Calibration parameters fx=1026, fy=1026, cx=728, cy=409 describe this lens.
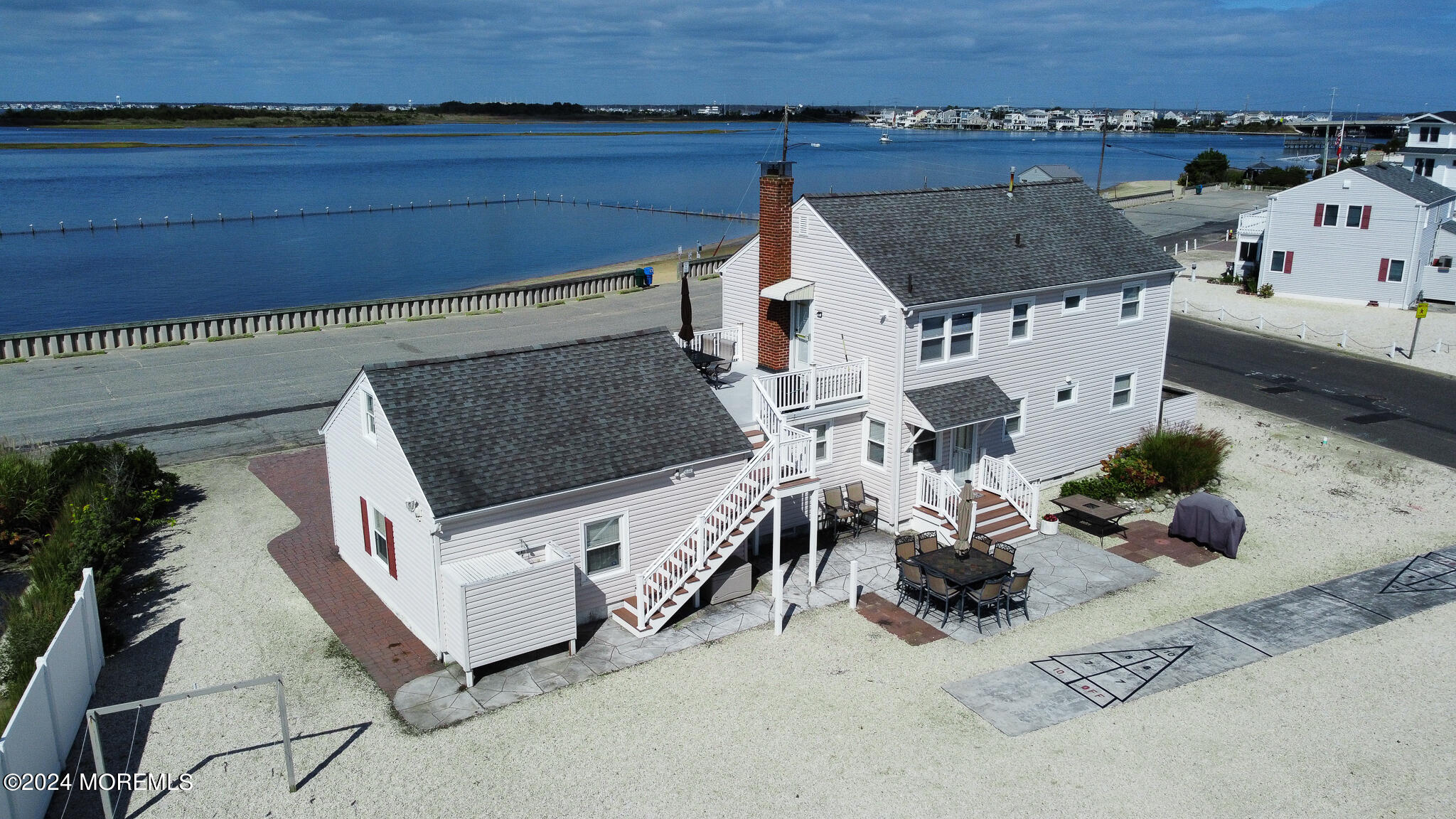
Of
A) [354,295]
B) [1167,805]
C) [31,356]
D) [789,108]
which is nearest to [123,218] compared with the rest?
[354,295]

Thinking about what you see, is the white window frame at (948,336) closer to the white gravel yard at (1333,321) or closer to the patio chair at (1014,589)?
the patio chair at (1014,589)

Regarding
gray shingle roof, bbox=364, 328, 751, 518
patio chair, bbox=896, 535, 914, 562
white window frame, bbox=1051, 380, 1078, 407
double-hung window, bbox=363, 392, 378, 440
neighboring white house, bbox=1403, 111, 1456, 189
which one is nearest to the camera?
gray shingle roof, bbox=364, 328, 751, 518

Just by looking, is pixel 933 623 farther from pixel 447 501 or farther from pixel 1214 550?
pixel 447 501

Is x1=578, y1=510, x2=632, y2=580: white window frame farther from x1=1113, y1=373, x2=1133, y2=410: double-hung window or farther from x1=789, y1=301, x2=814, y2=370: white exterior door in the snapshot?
x1=1113, y1=373, x2=1133, y2=410: double-hung window

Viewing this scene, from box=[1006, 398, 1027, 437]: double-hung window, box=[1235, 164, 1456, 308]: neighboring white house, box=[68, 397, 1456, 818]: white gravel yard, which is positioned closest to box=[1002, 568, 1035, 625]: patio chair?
box=[68, 397, 1456, 818]: white gravel yard

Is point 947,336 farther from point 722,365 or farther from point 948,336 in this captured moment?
point 722,365

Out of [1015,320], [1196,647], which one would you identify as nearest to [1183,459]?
[1015,320]

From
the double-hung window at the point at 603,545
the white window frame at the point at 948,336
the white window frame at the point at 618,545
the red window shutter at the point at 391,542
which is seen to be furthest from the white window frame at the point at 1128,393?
the red window shutter at the point at 391,542
